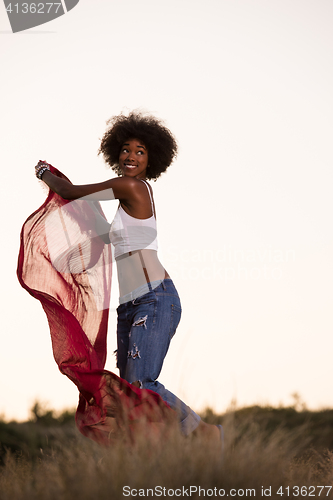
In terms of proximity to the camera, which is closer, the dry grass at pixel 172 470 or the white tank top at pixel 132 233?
the dry grass at pixel 172 470

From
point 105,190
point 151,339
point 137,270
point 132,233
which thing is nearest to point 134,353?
point 151,339

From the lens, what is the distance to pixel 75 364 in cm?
346

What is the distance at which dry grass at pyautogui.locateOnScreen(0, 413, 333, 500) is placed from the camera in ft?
7.89

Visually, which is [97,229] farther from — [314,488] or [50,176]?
[314,488]

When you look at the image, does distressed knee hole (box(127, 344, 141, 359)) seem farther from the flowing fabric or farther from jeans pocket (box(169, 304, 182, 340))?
jeans pocket (box(169, 304, 182, 340))

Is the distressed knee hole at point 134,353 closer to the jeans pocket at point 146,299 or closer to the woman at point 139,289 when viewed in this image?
the woman at point 139,289

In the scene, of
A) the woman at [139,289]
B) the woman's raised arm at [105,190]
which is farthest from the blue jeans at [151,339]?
the woman's raised arm at [105,190]

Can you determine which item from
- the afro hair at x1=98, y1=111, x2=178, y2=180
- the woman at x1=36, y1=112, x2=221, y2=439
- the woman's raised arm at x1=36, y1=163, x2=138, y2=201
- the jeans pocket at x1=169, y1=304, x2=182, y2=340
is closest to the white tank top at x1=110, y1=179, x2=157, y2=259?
the woman at x1=36, y1=112, x2=221, y2=439

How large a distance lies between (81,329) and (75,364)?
28cm

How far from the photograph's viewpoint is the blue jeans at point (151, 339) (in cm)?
328

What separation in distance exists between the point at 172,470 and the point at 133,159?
2.53 m

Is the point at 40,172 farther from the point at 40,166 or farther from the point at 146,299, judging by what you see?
the point at 146,299

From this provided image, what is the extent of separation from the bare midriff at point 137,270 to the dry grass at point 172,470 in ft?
3.58

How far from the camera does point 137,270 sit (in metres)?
3.53
